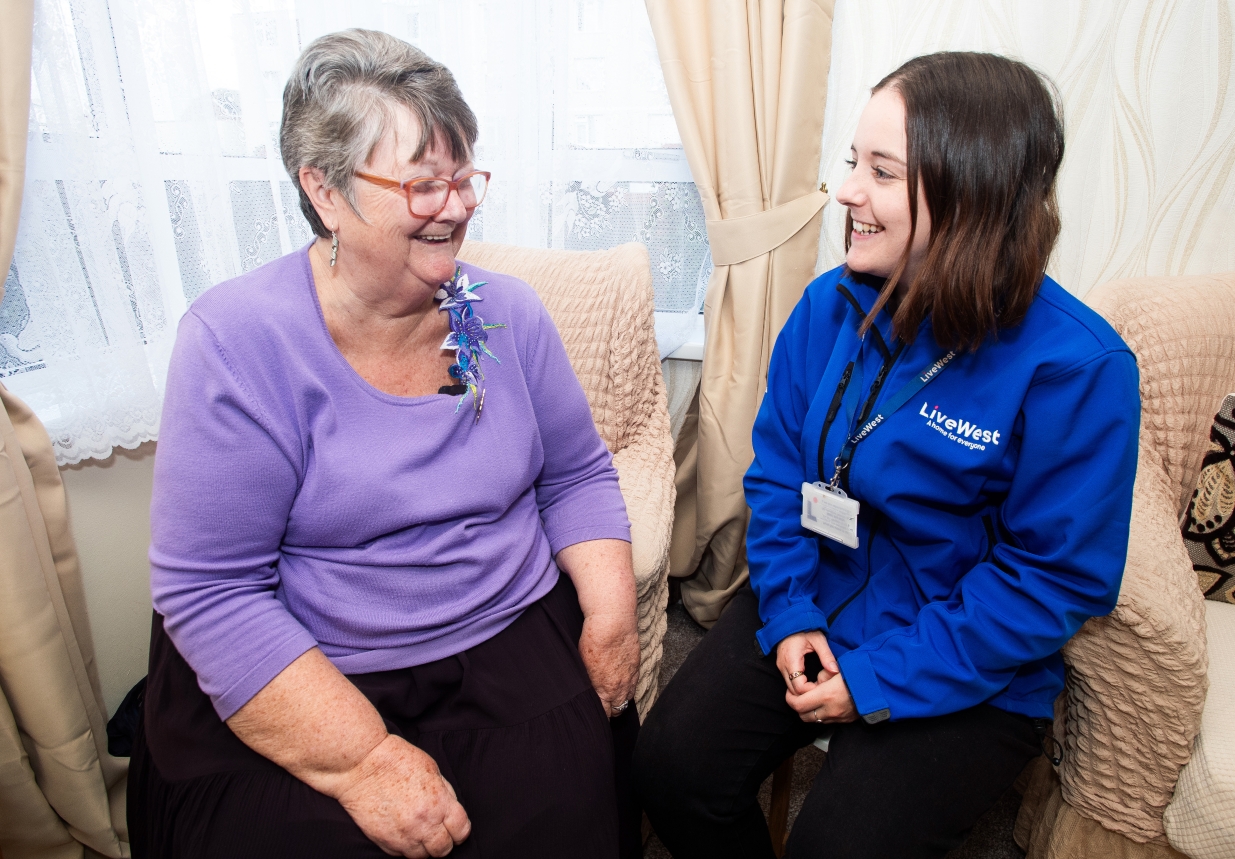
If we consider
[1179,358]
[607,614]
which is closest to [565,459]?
[607,614]

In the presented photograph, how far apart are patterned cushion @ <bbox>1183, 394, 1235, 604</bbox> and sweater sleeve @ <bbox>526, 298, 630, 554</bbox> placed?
1.10 metres

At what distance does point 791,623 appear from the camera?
112 centimetres

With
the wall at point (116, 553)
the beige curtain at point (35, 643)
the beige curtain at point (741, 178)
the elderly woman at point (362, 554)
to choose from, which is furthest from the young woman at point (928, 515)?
the wall at point (116, 553)

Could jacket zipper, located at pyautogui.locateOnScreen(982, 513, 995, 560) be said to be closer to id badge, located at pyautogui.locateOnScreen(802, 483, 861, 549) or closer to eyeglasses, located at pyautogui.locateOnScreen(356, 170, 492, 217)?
id badge, located at pyautogui.locateOnScreen(802, 483, 861, 549)

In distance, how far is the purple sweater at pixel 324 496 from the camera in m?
0.89

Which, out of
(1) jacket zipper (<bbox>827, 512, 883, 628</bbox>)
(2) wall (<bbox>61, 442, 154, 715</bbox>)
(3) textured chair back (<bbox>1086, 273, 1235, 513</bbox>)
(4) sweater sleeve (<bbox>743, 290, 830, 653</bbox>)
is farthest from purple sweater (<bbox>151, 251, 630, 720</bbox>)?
(3) textured chair back (<bbox>1086, 273, 1235, 513</bbox>)

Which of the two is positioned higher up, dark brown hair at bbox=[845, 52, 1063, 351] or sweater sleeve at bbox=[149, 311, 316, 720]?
dark brown hair at bbox=[845, 52, 1063, 351]

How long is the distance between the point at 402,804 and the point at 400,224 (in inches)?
27.7

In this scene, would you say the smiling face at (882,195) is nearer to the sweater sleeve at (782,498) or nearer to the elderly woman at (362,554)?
the sweater sleeve at (782,498)

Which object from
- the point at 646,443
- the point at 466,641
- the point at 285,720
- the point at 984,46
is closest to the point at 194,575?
the point at 285,720

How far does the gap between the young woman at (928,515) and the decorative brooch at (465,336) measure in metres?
0.52

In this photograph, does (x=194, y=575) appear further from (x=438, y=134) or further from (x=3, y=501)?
(x=438, y=134)

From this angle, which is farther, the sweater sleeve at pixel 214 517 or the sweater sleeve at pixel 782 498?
the sweater sleeve at pixel 782 498

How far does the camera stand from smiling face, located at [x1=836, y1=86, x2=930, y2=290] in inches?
38.0
